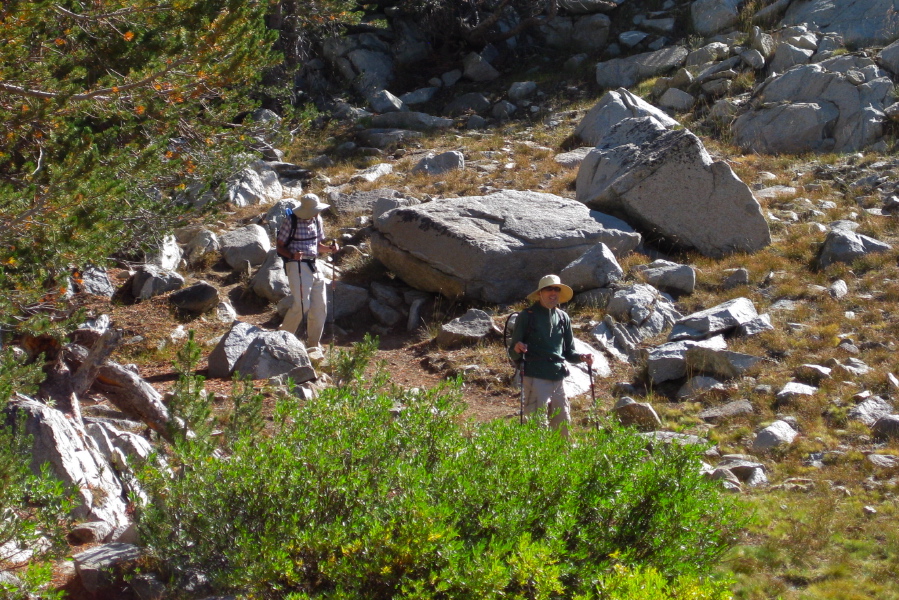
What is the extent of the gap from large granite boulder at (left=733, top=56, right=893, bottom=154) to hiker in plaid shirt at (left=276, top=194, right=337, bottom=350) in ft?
28.3

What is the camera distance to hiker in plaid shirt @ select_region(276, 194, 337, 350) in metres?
8.91

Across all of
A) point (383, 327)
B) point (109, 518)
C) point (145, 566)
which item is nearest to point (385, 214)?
point (383, 327)

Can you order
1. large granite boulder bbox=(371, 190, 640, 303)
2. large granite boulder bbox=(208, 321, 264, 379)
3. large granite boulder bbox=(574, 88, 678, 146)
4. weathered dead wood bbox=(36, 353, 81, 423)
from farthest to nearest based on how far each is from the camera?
large granite boulder bbox=(574, 88, 678, 146) → large granite boulder bbox=(371, 190, 640, 303) → large granite boulder bbox=(208, 321, 264, 379) → weathered dead wood bbox=(36, 353, 81, 423)

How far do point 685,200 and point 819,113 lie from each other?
16.2 ft

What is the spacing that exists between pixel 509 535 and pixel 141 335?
6.91 m

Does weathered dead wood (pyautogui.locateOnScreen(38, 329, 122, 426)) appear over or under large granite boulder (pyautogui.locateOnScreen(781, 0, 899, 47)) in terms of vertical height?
over

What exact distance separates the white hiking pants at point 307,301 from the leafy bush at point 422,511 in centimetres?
469

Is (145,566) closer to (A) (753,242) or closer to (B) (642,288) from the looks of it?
(B) (642,288)

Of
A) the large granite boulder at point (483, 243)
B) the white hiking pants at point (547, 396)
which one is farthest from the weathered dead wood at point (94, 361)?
the large granite boulder at point (483, 243)

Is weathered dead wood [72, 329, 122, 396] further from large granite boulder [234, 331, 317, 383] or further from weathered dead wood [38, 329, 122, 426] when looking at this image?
large granite boulder [234, 331, 317, 383]

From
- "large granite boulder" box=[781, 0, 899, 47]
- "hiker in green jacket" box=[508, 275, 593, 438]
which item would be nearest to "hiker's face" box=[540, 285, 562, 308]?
"hiker in green jacket" box=[508, 275, 593, 438]

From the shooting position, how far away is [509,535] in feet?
12.0

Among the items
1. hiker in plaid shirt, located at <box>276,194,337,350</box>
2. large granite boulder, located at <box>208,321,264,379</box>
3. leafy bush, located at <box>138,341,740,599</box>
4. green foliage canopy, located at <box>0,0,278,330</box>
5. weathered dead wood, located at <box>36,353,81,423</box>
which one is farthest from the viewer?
hiker in plaid shirt, located at <box>276,194,337,350</box>

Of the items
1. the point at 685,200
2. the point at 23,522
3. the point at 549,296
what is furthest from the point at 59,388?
the point at 685,200
